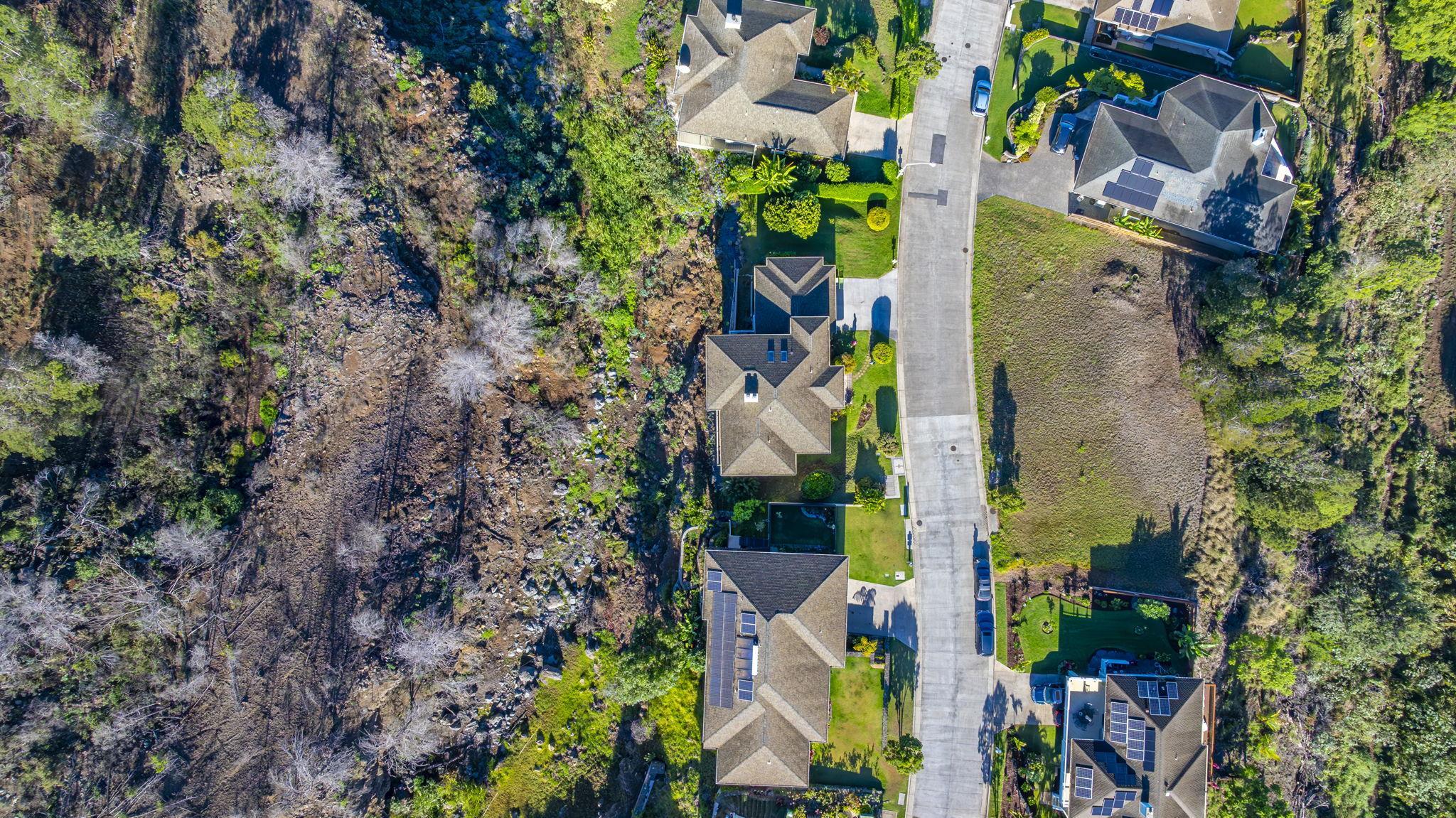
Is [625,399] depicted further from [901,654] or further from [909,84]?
[909,84]

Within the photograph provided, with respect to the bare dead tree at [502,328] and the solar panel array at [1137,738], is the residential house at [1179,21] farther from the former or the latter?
the solar panel array at [1137,738]

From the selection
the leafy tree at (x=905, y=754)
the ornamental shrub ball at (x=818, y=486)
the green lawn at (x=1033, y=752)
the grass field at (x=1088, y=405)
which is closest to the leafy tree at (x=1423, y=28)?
the grass field at (x=1088, y=405)

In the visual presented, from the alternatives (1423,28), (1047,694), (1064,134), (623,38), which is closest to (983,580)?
(1047,694)

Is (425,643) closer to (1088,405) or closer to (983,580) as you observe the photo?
(983,580)

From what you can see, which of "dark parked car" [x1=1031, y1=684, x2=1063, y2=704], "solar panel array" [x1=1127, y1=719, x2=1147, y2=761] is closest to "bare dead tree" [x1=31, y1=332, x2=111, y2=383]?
"dark parked car" [x1=1031, y1=684, x2=1063, y2=704]

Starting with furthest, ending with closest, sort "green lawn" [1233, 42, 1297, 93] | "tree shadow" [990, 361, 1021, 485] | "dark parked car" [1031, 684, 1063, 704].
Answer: "green lawn" [1233, 42, 1297, 93] → "tree shadow" [990, 361, 1021, 485] → "dark parked car" [1031, 684, 1063, 704]

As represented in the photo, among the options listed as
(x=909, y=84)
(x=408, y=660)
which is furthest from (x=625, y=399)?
(x=909, y=84)

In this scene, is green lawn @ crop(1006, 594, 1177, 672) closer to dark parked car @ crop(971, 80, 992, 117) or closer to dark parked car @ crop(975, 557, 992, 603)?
dark parked car @ crop(975, 557, 992, 603)
